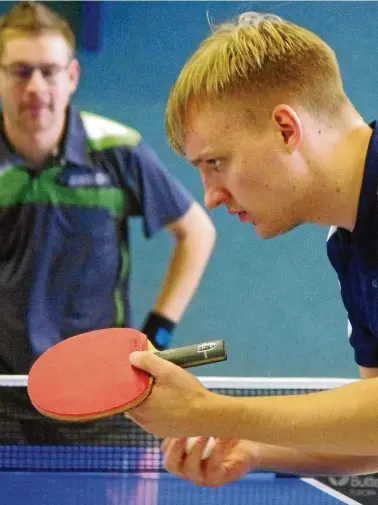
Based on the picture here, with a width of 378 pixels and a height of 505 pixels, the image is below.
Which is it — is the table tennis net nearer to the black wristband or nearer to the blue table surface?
the blue table surface

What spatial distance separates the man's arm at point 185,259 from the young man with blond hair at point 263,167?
1.33 metres

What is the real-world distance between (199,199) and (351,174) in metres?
1.56

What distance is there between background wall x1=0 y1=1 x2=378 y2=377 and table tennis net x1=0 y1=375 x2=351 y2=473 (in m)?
0.42

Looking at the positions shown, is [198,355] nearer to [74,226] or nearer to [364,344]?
[364,344]

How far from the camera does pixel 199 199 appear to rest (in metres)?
3.06

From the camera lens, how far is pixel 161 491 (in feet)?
8.39

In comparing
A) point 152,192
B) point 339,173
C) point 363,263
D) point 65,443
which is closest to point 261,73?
point 339,173

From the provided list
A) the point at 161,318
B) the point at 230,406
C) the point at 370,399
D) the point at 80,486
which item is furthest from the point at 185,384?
the point at 161,318

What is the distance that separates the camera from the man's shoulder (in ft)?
9.97

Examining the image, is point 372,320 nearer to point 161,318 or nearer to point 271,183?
point 271,183

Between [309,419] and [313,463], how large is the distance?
20.2 inches

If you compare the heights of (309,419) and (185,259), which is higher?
(185,259)

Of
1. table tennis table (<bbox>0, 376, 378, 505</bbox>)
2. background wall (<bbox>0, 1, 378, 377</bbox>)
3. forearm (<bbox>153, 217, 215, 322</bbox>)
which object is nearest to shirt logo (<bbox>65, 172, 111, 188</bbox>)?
background wall (<bbox>0, 1, 378, 377</bbox>)

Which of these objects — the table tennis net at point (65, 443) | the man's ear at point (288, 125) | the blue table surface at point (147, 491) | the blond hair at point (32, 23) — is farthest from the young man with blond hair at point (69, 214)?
the man's ear at point (288, 125)
